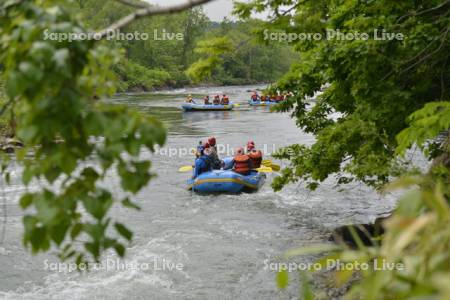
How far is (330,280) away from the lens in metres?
7.10

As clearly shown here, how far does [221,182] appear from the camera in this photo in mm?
13539

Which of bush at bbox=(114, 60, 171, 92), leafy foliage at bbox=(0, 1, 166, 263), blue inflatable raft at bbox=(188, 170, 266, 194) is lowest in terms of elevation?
blue inflatable raft at bbox=(188, 170, 266, 194)

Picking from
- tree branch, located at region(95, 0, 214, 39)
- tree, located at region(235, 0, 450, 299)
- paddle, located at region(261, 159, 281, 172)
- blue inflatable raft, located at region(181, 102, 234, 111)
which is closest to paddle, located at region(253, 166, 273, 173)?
paddle, located at region(261, 159, 281, 172)

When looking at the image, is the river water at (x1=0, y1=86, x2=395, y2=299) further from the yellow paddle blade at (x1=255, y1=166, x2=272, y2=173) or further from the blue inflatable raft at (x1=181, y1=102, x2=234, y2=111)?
the blue inflatable raft at (x1=181, y1=102, x2=234, y2=111)

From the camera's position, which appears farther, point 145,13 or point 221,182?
point 221,182

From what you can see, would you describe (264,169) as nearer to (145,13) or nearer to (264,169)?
(264,169)

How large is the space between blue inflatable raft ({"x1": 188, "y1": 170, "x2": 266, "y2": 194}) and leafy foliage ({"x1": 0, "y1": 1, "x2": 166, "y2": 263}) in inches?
460

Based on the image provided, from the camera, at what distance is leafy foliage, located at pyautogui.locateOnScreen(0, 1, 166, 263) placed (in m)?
1.63

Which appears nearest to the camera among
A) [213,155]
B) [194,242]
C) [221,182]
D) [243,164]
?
[194,242]

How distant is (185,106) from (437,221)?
33.5 m

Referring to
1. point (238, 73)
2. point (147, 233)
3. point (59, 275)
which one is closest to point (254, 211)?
point (147, 233)

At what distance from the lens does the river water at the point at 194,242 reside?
7.50 m

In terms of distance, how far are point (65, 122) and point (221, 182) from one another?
1189 centimetres

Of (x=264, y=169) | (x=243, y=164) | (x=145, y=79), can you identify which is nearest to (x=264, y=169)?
(x=264, y=169)
